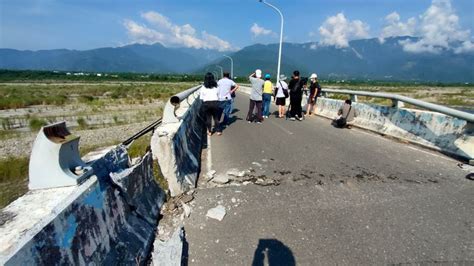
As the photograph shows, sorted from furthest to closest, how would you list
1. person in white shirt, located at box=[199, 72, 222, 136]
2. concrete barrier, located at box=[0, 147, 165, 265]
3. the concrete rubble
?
person in white shirt, located at box=[199, 72, 222, 136]
the concrete rubble
concrete barrier, located at box=[0, 147, 165, 265]

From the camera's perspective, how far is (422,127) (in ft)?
24.3

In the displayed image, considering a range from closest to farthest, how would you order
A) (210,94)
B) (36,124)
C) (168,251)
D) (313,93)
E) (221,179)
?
1. (168,251)
2. (221,179)
3. (210,94)
4. (313,93)
5. (36,124)

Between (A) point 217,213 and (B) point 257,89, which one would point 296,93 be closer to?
(B) point 257,89

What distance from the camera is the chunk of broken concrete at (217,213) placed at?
159 inches

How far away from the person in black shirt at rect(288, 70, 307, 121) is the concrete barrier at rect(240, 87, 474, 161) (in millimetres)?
2468

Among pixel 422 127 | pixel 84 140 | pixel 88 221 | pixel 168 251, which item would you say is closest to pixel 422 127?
pixel 422 127

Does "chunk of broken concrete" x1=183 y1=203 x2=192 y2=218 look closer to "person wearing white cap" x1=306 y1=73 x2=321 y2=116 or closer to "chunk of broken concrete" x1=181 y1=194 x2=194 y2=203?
"chunk of broken concrete" x1=181 y1=194 x2=194 y2=203

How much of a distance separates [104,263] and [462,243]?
3.85m

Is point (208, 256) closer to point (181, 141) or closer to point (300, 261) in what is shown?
point (300, 261)

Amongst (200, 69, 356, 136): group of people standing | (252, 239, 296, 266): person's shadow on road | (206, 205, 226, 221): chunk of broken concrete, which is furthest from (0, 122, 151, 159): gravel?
(252, 239, 296, 266): person's shadow on road

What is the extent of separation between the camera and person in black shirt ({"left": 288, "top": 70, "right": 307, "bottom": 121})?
11789 millimetres

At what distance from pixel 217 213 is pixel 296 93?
28.7 feet

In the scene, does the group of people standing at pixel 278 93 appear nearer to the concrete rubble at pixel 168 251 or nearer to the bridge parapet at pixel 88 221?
the bridge parapet at pixel 88 221

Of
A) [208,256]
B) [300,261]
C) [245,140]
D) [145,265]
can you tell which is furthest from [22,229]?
[245,140]
